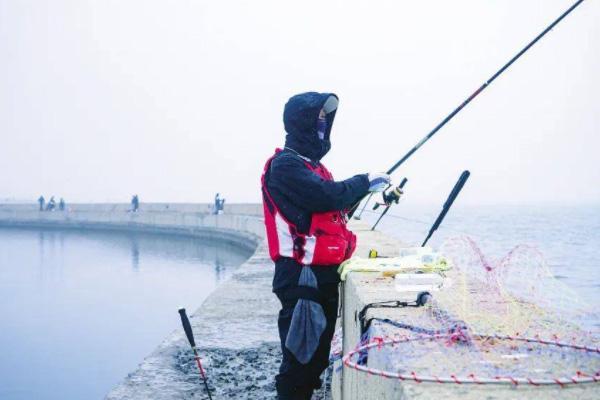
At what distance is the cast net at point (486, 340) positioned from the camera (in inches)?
63.7

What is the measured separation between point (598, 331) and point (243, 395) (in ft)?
7.94

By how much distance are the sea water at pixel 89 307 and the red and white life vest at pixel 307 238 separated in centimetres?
572

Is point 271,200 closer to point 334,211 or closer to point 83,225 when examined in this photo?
point 334,211

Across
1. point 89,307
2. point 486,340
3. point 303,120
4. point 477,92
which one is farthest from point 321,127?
point 89,307

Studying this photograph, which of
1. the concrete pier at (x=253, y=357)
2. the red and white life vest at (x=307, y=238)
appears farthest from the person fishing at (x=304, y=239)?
the concrete pier at (x=253, y=357)

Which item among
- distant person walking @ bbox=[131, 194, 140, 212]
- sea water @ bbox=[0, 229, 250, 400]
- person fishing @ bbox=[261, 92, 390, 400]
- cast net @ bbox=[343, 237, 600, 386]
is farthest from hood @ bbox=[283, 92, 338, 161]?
distant person walking @ bbox=[131, 194, 140, 212]

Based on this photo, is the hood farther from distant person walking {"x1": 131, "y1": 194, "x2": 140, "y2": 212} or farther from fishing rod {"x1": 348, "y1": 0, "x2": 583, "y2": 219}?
distant person walking {"x1": 131, "y1": 194, "x2": 140, "y2": 212}

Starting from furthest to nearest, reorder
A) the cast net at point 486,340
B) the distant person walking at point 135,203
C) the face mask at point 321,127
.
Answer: the distant person walking at point 135,203, the face mask at point 321,127, the cast net at point 486,340

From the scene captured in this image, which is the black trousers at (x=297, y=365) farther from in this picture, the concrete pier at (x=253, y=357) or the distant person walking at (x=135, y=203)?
the distant person walking at (x=135, y=203)

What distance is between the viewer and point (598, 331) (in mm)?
2219

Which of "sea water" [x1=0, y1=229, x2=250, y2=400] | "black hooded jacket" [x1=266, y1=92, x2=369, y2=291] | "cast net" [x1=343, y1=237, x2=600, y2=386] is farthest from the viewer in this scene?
"sea water" [x1=0, y1=229, x2=250, y2=400]

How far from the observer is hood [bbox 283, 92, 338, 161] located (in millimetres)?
2889

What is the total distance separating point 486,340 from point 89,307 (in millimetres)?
12925

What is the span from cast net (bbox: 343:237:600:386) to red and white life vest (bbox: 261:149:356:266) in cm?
47
